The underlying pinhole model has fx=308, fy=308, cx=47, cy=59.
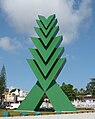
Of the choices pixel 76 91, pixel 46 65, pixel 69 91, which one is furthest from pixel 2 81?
pixel 46 65

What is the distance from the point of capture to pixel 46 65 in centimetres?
4350

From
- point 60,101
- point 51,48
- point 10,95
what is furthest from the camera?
point 10,95

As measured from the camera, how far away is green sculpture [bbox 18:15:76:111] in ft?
137

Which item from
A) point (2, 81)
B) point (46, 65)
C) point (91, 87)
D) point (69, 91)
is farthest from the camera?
point (91, 87)

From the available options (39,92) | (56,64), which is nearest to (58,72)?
(56,64)

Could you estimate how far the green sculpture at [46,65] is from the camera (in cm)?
4175

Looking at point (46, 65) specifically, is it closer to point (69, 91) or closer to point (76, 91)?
point (69, 91)

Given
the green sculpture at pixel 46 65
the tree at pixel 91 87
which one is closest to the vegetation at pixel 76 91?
the tree at pixel 91 87

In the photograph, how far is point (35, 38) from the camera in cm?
4488

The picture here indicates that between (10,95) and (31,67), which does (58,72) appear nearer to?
(31,67)

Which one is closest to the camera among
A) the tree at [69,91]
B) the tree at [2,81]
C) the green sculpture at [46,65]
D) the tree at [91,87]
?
the green sculpture at [46,65]

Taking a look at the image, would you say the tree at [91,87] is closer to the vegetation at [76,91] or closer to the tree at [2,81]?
the vegetation at [76,91]

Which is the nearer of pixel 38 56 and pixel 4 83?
pixel 38 56

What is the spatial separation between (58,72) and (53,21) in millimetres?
7654
